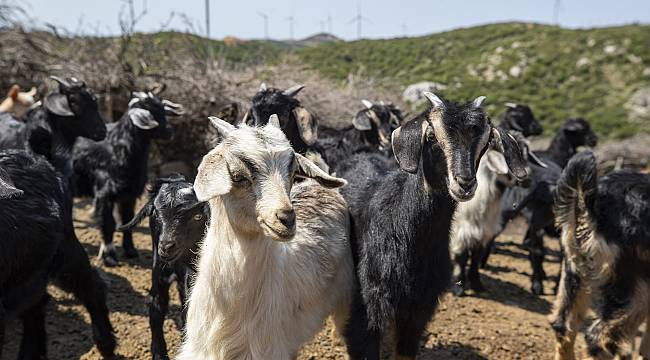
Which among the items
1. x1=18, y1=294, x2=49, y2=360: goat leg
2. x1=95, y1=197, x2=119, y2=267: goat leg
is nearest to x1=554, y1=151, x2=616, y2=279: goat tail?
x1=18, y1=294, x2=49, y2=360: goat leg

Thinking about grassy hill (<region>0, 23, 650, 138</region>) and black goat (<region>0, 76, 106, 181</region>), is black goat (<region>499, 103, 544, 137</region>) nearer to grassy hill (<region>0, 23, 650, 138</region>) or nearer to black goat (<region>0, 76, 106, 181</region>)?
black goat (<region>0, 76, 106, 181</region>)

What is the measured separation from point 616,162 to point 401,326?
13.3 meters

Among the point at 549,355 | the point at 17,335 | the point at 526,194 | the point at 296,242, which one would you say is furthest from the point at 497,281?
the point at 17,335

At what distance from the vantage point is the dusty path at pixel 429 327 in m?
4.64

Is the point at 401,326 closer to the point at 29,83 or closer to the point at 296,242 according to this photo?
the point at 296,242

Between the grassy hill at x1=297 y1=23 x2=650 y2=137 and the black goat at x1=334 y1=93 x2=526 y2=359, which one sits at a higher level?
the grassy hill at x1=297 y1=23 x2=650 y2=137

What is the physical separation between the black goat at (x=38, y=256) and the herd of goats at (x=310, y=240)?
10mm

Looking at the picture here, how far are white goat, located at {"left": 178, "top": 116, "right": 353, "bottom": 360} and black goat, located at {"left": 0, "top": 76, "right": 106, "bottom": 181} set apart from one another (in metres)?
3.82

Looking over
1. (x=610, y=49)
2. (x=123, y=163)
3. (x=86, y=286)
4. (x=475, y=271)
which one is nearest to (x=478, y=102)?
(x=86, y=286)

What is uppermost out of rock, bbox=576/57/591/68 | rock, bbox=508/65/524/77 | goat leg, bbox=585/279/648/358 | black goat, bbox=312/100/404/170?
rock, bbox=576/57/591/68

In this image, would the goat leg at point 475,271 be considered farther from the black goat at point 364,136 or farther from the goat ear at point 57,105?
the goat ear at point 57,105

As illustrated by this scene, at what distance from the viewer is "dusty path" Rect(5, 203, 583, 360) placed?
464cm

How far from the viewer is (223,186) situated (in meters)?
2.46

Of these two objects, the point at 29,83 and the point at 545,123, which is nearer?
the point at 29,83
